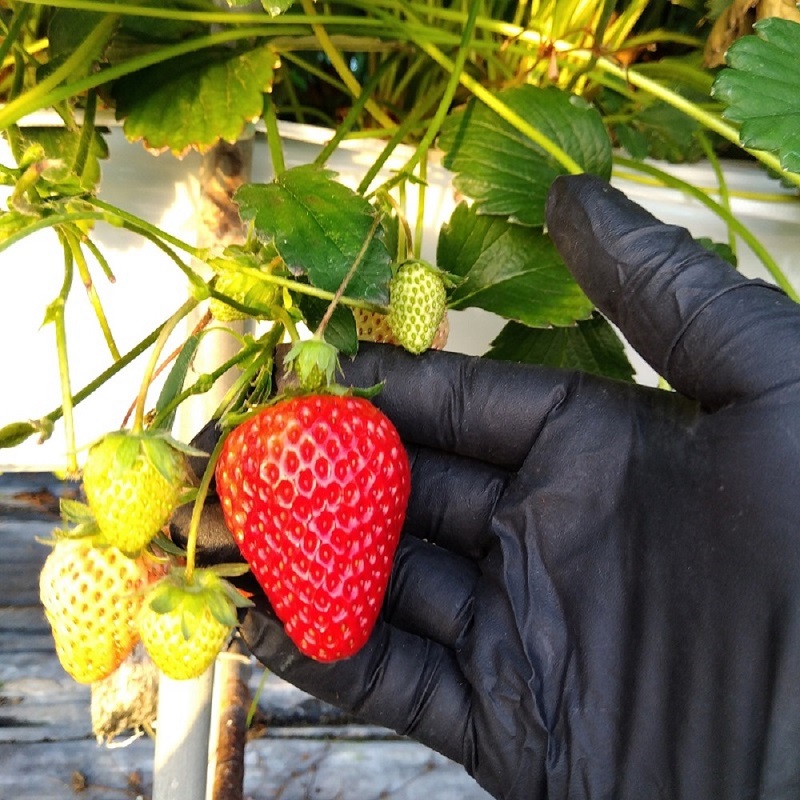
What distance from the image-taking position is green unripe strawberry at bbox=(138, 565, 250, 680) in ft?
1.28

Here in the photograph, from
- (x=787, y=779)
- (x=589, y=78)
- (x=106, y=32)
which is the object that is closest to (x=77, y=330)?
(x=106, y=32)

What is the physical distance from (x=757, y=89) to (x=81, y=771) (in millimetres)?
976

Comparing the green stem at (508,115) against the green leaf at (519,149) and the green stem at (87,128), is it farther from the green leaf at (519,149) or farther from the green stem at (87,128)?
the green stem at (87,128)

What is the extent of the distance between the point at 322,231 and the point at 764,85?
0.29 m

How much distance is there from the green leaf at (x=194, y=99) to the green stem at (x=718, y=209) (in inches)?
11.1

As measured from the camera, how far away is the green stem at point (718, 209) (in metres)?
0.57

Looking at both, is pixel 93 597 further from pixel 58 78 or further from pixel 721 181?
pixel 721 181

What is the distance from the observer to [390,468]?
400mm

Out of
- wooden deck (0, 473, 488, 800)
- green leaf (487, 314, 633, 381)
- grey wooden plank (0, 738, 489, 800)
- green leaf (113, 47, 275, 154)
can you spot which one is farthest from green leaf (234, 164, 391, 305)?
grey wooden plank (0, 738, 489, 800)

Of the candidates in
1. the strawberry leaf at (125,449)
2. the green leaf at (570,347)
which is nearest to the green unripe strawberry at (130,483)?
the strawberry leaf at (125,449)

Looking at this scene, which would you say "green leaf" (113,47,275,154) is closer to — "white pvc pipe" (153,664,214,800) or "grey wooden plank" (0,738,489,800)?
"white pvc pipe" (153,664,214,800)

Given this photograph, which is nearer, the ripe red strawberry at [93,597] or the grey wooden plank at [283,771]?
the ripe red strawberry at [93,597]

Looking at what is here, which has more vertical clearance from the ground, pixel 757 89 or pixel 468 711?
pixel 757 89

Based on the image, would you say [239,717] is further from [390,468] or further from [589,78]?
[589,78]
